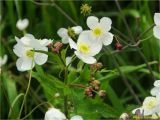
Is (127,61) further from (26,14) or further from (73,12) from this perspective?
(26,14)

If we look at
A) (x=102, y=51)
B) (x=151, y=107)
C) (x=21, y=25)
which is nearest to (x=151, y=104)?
(x=151, y=107)

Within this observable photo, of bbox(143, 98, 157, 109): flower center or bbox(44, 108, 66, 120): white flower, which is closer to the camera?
bbox(44, 108, 66, 120): white flower

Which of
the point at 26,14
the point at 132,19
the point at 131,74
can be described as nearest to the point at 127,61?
the point at 131,74

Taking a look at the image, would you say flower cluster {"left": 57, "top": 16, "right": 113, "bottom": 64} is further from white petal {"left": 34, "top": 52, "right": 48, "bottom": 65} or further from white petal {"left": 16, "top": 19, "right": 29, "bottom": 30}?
white petal {"left": 16, "top": 19, "right": 29, "bottom": 30}

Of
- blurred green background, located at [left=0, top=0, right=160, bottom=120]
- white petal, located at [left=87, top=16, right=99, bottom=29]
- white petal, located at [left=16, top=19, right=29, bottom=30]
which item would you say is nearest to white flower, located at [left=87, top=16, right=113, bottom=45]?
white petal, located at [left=87, top=16, right=99, bottom=29]

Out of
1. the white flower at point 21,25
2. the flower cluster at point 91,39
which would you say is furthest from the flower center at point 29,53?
the white flower at point 21,25
